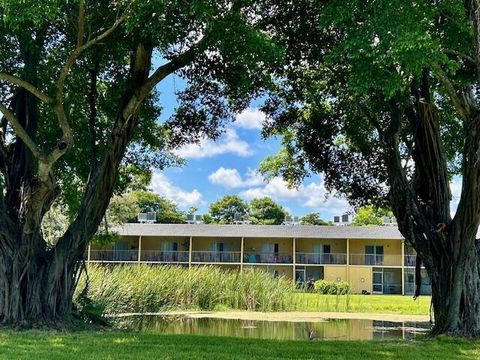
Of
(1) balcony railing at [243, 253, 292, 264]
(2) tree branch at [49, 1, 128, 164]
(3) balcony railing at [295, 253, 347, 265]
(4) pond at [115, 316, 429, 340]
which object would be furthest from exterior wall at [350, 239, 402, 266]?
(2) tree branch at [49, 1, 128, 164]

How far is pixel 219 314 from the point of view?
1928 centimetres

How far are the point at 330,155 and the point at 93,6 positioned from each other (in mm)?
8659

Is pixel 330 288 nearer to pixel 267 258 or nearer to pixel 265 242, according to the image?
pixel 267 258

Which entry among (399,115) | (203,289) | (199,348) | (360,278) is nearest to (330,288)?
(360,278)

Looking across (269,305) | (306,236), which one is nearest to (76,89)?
(269,305)

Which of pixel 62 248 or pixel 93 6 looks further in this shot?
pixel 62 248

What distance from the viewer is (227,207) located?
68.4 metres

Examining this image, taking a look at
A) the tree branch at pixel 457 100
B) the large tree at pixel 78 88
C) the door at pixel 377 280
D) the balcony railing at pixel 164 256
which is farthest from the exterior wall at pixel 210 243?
the tree branch at pixel 457 100

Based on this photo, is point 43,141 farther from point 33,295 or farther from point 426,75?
point 426,75

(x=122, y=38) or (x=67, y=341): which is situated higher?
(x=122, y=38)

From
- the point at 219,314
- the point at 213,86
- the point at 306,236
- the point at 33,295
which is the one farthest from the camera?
the point at 306,236

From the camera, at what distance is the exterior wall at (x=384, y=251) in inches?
1511

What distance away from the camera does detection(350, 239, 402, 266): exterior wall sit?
38.4m

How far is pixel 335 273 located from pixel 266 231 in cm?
528
